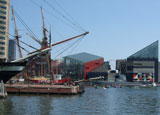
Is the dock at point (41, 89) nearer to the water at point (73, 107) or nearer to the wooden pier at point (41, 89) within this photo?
the wooden pier at point (41, 89)

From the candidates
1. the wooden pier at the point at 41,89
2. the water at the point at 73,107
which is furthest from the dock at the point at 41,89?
the water at the point at 73,107

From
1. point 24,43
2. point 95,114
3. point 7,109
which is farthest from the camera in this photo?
point 24,43

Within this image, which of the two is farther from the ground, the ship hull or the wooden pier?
the ship hull

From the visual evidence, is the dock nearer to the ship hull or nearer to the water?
the ship hull

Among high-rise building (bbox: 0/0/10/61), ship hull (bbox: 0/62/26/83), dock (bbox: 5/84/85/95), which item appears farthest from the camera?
high-rise building (bbox: 0/0/10/61)

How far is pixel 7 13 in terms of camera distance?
131 metres

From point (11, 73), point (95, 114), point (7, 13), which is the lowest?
point (95, 114)

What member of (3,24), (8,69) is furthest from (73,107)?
(3,24)

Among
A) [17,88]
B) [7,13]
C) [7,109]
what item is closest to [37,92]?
[17,88]

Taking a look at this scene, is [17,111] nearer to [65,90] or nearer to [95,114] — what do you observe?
[95,114]

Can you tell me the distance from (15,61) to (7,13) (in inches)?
2394

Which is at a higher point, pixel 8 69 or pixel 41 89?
pixel 8 69

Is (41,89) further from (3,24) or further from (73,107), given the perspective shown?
(3,24)

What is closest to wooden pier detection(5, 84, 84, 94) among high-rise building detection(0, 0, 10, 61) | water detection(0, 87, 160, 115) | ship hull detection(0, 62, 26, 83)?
ship hull detection(0, 62, 26, 83)
